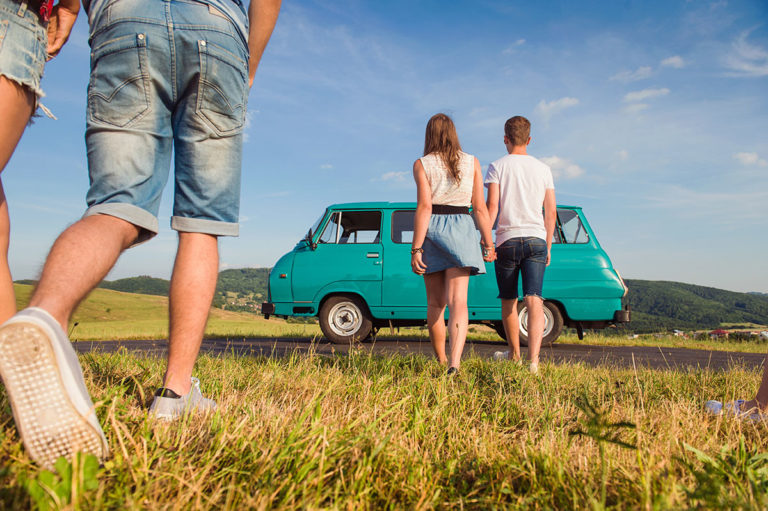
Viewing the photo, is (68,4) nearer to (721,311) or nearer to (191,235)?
(191,235)

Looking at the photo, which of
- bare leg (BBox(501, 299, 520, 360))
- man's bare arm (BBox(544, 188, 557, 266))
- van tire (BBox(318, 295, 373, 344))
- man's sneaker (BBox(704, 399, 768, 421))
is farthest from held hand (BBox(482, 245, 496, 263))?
van tire (BBox(318, 295, 373, 344))

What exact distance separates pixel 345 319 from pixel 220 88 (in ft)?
19.9

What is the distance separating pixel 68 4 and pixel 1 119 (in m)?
0.57

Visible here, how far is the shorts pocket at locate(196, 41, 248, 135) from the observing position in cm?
159

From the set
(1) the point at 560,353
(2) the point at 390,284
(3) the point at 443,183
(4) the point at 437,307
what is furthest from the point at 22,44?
(2) the point at 390,284

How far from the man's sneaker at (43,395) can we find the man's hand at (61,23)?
1169mm

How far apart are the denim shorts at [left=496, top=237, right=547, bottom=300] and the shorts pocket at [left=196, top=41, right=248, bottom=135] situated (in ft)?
7.94

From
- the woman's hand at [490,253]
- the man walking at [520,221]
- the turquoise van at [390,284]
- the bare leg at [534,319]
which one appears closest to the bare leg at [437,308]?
the woman's hand at [490,253]

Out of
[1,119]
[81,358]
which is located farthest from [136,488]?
[81,358]

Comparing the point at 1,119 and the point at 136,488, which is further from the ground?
the point at 1,119

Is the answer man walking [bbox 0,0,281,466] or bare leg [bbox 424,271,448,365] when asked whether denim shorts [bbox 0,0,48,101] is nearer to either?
man walking [bbox 0,0,281,466]

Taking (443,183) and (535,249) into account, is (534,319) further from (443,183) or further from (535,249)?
(443,183)

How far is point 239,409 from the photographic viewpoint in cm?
149

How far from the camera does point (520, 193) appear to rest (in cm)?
351
